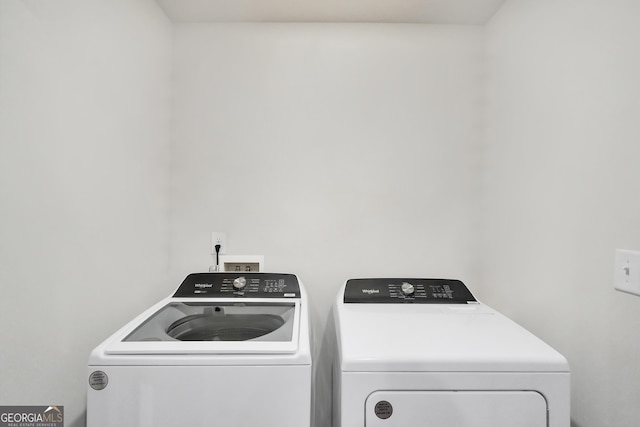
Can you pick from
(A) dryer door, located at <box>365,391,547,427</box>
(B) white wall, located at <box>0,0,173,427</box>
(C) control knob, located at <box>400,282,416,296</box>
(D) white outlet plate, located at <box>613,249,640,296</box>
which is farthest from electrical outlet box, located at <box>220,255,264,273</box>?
(D) white outlet plate, located at <box>613,249,640,296</box>

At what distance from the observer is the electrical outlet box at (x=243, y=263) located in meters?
1.91

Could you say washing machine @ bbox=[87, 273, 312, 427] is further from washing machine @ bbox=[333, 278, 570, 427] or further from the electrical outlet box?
the electrical outlet box

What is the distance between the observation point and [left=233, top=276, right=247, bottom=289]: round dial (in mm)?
1621

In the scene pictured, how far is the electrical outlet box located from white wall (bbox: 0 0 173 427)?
0.36m

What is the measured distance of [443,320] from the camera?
1329 mm

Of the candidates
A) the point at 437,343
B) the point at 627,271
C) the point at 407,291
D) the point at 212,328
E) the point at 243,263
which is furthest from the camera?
the point at 243,263

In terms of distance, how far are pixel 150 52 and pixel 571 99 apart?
5.78 ft

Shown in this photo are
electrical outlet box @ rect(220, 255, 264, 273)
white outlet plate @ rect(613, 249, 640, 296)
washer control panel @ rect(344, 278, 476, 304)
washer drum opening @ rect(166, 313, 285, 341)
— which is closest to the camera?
white outlet plate @ rect(613, 249, 640, 296)

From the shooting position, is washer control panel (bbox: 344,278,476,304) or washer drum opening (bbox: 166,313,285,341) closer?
washer drum opening (bbox: 166,313,285,341)

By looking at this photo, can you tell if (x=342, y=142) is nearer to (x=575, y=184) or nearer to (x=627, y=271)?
(x=575, y=184)

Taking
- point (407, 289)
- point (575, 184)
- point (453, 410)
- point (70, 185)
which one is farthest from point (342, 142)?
point (453, 410)

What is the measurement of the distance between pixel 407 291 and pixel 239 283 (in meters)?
0.75

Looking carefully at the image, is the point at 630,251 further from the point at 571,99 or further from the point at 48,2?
the point at 48,2

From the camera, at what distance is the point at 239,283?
1631 millimetres
